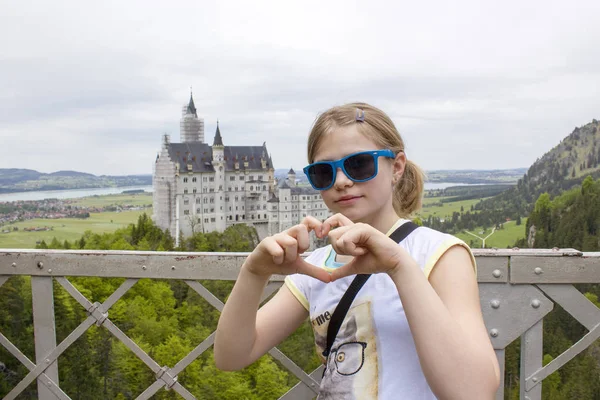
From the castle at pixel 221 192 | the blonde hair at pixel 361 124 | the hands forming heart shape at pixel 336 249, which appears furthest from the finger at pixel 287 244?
the castle at pixel 221 192

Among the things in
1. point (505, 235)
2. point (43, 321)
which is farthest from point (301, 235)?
point (505, 235)

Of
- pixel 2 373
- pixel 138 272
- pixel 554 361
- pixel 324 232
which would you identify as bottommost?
pixel 2 373

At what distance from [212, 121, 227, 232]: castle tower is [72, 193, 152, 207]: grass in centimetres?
3221

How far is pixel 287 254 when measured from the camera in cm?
144

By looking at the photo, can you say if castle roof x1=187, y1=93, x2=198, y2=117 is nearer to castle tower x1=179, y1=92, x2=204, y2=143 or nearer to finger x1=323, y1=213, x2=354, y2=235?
castle tower x1=179, y1=92, x2=204, y2=143

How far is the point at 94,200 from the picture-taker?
96688 mm

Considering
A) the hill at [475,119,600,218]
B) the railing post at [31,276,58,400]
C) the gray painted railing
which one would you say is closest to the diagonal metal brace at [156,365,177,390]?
Answer: the gray painted railing

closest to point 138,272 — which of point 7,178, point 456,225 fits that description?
point 7,178

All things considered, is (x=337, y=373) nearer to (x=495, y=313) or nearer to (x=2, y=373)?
(x=495, y=313)

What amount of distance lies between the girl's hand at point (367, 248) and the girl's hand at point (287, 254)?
73 mm

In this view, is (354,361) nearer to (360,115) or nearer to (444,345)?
(444,345)

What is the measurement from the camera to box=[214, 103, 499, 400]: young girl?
1.38 metres

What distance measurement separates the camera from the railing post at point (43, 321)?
105 inches

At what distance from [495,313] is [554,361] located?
32 cm
